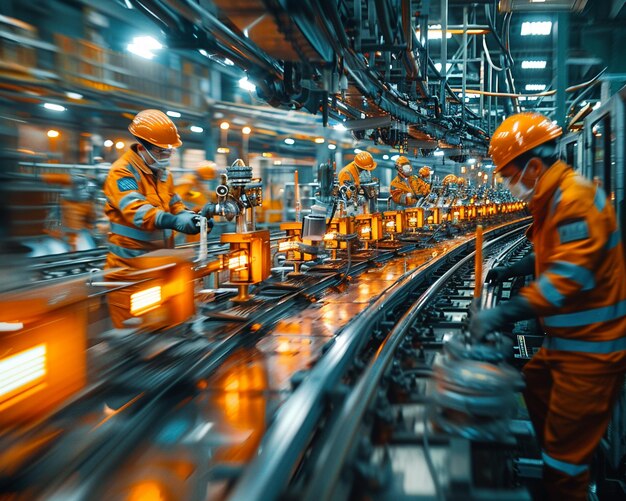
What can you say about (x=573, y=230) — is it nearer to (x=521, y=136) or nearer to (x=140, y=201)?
(x=521, y=136)

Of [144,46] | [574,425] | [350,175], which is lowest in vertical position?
[574,425]

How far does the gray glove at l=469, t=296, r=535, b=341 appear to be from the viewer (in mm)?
2334

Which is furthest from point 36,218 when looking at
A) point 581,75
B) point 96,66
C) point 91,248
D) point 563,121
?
point 581,75

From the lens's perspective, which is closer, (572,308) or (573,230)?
(573,230)

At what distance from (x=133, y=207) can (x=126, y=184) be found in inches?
8.3

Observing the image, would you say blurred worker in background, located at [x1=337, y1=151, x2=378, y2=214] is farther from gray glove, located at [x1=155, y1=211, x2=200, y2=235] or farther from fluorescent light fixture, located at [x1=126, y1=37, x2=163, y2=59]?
gray glove, located at [x1=155, y1=211, x2=200, y2=235]

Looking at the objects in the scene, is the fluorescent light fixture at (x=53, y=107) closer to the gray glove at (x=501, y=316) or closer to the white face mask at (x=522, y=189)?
the white face mask at (x=522, y=189)

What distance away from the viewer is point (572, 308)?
2398mm

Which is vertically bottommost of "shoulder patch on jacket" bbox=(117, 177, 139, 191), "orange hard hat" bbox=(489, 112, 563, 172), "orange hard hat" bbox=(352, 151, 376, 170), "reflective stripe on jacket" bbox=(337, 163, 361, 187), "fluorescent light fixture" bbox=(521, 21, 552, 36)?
"shoulder patch on jacket" bbox=(117, 177, 139, 191)

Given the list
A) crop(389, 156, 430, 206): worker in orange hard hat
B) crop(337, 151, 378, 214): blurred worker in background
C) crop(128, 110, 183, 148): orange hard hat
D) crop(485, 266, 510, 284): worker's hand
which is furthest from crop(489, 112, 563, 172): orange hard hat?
crop(389, 156, 430, 206): worker in orange hard hat

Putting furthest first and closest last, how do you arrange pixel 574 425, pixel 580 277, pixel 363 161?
pixel 363 161, pixel 574 425, pixel 580 277

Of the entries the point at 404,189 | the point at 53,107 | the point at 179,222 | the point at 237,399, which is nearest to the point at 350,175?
the point at 404,189

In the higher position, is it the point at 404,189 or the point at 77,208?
the point at 404,189

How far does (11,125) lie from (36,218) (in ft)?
1.21
